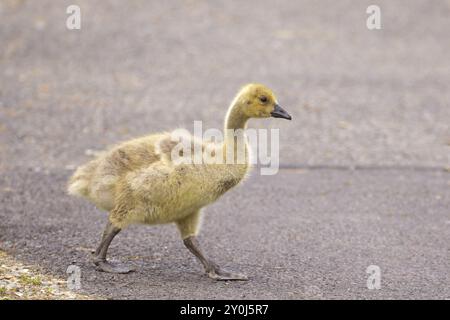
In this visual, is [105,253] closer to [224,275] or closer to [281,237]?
[224,275]

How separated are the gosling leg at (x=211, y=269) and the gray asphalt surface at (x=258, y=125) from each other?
114 mm

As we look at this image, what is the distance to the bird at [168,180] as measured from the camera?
6.84 meters

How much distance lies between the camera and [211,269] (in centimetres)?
700

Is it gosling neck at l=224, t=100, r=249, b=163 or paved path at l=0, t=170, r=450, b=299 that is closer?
paved path at l=0, t=170, r=450, b=299

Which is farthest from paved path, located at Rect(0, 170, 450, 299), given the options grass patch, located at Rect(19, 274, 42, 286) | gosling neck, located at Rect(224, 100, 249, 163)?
gosling neck, located at Rect(224, 100, 249, 163)

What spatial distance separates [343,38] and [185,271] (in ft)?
33.5

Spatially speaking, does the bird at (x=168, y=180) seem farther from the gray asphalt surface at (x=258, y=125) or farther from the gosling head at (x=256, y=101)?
the gray asphalt surface at (x=258, y=125)

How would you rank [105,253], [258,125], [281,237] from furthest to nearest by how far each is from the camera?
[258,125], [281,237], [105,253]

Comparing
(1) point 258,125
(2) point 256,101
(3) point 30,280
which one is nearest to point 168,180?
(2) point 256,101

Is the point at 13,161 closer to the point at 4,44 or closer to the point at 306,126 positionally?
the point at 306,126

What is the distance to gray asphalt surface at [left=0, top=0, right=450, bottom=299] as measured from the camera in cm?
741

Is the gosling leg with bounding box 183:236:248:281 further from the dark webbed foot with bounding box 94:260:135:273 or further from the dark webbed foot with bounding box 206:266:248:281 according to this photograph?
the dark webbed foot with bounding box 94:260:135:273

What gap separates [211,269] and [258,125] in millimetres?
5611

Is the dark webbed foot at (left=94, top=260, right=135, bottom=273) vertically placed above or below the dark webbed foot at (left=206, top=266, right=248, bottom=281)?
above
